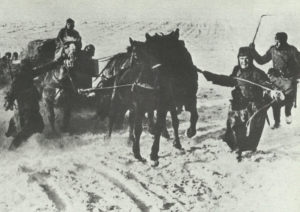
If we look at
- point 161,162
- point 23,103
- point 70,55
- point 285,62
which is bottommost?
point 161,162

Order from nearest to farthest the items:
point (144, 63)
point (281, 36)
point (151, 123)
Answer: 1. point (144, 63)
2. point (151, 123)
3. point (281, 36)

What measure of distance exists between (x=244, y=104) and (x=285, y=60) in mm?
501

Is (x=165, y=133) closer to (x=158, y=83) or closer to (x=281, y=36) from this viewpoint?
(x=158, y=83)

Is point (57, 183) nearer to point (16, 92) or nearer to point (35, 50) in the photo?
point (16, 92)

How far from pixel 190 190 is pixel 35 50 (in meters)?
1.62

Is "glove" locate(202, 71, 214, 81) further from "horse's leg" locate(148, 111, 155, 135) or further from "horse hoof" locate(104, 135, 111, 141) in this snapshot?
"horse hoof" locate(104, 135, 111, 141)

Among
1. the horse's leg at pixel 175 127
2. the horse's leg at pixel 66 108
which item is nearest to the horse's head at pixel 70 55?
the horse's leg at pixel 66 108

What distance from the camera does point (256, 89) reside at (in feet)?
13.3

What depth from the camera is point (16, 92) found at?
3.98 m

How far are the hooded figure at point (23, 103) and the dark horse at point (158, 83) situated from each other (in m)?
0.61

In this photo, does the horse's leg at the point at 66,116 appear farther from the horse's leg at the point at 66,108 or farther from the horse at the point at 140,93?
the horse at the point at 140,93

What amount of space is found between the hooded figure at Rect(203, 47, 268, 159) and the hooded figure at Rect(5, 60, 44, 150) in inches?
53.5

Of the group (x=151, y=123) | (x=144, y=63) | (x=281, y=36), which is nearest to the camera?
(x=144, y=63)

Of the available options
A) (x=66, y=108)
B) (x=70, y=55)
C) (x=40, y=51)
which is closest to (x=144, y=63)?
(x=70, y=55)
